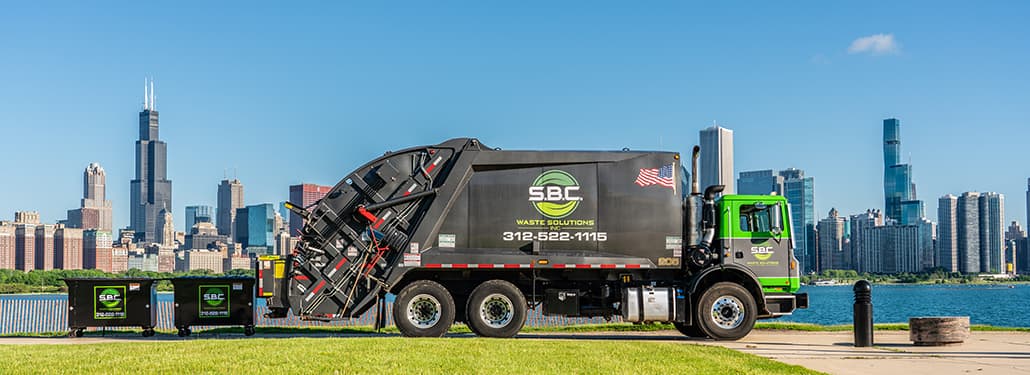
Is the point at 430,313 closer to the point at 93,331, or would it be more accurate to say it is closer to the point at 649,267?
the point at 649,267

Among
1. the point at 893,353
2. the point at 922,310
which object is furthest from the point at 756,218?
the point at 922,310

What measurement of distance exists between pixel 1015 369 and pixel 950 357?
5.54 feet

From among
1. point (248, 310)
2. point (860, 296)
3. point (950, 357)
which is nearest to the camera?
point (950, 357)

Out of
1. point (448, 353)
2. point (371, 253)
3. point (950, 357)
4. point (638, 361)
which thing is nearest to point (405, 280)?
point (371, 253)

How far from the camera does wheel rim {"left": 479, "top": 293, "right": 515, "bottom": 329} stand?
820 inches

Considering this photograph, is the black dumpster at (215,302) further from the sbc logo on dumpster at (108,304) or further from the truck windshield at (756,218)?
the truck windshield at (756,218)

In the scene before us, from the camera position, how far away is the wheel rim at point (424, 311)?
822 inches

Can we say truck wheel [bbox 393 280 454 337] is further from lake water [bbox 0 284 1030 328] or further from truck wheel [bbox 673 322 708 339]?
lake water [bbox 0 284 1030 328]

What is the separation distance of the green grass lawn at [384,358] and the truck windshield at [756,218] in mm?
4992

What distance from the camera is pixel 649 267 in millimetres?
21141

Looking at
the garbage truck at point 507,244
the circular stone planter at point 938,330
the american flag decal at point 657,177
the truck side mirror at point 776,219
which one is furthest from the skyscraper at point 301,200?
the circular stone planter at point 938,330

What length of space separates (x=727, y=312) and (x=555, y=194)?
4042mm

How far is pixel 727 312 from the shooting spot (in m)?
21.1

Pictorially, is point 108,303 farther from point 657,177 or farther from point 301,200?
point 657,177
